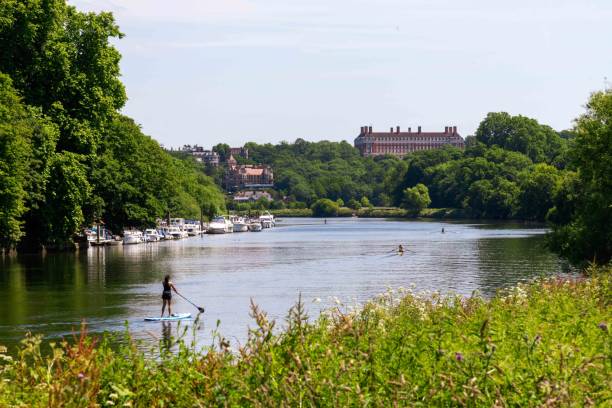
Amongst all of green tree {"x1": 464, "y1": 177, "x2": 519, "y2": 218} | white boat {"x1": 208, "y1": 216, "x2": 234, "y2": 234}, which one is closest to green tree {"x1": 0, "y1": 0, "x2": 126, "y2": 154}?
white boat {"x1": 208, "y1": 216, "x2": 234, "y2": 234}

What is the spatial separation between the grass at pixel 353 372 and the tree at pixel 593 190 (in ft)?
136

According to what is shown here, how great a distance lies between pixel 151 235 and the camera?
10750cm

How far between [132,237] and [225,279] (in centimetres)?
4754

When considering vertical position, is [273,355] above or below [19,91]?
below

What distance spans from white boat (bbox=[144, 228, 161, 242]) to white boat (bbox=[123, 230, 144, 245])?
94cm

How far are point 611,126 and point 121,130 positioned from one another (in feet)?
157

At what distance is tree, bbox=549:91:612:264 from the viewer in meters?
55.2

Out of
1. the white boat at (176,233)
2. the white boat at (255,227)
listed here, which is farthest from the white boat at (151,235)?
the white boat at (255,227)

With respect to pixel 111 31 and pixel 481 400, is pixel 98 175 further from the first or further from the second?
pixel 481 400

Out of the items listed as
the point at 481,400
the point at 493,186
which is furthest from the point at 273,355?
the point at 493,186

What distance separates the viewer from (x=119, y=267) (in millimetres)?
64812

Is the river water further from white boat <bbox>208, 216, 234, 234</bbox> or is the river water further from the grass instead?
white boat <bbox>208, 216, 234, 234</bbox>

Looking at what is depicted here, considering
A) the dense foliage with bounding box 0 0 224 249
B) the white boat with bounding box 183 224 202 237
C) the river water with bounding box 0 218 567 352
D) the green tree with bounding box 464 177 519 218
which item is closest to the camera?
the river water with bounding box 0 218 567 352

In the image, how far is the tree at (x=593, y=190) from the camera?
55.2 m
